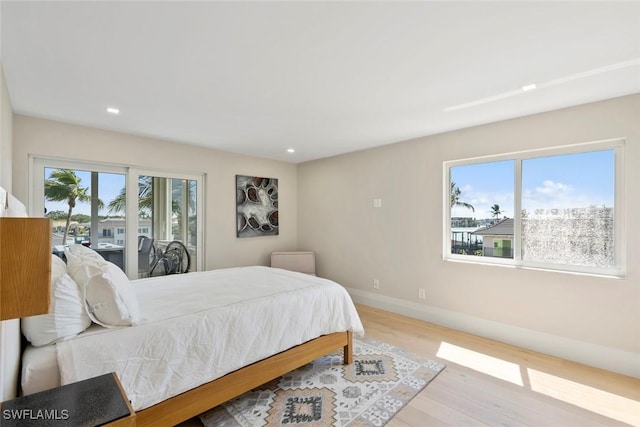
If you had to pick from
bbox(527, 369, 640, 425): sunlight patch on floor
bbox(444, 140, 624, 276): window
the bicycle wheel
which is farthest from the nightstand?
bbox(444, 140, 624, 276): window

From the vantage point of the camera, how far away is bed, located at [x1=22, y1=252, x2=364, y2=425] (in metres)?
1.49

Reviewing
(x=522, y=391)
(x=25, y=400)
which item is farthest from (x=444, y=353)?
Result: (x=25, y=400)

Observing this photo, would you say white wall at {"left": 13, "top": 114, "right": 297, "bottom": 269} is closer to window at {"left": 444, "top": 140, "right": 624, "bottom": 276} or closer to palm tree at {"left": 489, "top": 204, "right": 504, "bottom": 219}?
window at {"left": 444, "top": 140, "right": 624, "bottom": 276}

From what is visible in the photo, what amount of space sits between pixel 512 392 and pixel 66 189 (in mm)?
4710

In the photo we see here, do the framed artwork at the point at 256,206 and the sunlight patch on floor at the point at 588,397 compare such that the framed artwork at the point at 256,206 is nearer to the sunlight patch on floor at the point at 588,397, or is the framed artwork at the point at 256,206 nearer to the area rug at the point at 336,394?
the area rug at the point at 336,394

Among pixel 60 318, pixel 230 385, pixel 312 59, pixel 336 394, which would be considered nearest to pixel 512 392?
pixel 336 394

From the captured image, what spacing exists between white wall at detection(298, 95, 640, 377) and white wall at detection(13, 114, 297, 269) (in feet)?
1.38

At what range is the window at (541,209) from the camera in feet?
8.82

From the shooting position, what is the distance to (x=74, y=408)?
3.70ft

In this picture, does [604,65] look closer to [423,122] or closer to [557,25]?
[557,25]

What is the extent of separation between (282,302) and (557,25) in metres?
2.44

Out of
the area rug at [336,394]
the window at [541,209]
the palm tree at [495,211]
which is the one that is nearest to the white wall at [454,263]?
the window at [541,209]

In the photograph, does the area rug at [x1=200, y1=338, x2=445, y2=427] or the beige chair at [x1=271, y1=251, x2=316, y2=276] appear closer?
the area rug at [x1=200, y1=338, x2=445, y2=427]

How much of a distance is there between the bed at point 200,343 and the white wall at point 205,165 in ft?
5.40
